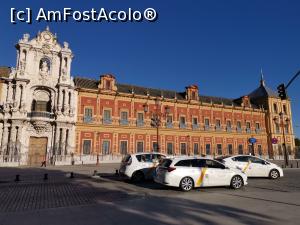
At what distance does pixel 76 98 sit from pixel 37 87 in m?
4.74

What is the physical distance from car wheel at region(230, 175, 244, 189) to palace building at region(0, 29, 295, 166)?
1098 centimetres

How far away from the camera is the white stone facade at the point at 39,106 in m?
27.8

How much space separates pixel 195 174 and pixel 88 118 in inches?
917

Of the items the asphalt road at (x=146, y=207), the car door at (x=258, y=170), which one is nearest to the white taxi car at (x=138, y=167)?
the asphalt road at (x=146, y=207)

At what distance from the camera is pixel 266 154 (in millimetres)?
45312

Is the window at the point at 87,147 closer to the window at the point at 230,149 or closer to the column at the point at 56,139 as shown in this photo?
the column at the point at 56,139

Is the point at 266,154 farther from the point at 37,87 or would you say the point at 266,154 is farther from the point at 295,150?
the point at 37,87

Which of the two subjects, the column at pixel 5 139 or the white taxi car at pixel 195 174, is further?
the column at pixel 5 139

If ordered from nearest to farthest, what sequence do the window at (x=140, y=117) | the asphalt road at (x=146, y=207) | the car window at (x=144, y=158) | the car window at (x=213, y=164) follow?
the asphalt road at (x=146, y=207)
the car window at (x=213, y=164)
the car window at (x=144, y=158)
the window at (x=140, y=117)

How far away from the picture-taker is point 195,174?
1102cm

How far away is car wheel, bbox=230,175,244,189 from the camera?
1147 cm

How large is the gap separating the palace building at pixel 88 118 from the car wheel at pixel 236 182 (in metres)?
11.0

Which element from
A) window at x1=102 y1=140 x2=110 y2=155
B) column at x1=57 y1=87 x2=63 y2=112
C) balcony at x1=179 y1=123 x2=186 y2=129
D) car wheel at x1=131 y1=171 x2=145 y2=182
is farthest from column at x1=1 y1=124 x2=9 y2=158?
balcony at x1=179 y1=123 x2=186 y2=129

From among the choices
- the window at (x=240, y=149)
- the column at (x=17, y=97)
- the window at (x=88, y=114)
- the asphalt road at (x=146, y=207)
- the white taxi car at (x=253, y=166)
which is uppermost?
the column at (x=17, y=97)
